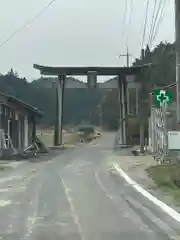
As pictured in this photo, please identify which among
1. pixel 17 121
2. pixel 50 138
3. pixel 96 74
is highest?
pixel 96 74

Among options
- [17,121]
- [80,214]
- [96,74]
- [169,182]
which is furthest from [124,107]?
[80,214]

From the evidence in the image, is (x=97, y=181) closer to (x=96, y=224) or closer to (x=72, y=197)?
(x=72, y=197)

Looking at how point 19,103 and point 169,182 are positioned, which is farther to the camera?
point 19,103

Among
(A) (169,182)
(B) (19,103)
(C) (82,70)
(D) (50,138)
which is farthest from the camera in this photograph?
(D) (50,138)

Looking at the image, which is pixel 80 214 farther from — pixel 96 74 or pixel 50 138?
pixel 50 138

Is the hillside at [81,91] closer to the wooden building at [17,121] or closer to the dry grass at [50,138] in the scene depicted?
the dry grass at [50,138]

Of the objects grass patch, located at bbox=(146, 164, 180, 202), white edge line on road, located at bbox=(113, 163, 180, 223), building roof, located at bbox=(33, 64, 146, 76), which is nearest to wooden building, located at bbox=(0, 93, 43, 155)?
building roof, located at bbox=(33, 64, 146, 76)

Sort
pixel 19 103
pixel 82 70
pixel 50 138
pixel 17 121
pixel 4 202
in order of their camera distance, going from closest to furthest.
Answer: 1. pixel 4 202
2. pixel 19 103
3. pixel 17 121
4. pixel 82 70
5. pixel 50 138

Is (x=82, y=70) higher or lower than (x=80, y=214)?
higher

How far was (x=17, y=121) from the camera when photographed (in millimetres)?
54938

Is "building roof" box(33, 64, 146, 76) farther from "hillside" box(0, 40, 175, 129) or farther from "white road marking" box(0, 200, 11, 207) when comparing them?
"white road marking" box(0, 200, 11, 207)

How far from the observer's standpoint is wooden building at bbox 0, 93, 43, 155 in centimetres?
4816

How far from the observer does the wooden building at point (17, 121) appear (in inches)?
1896

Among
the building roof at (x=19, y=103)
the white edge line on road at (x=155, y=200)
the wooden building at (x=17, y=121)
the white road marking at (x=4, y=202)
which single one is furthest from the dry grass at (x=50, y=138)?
the white road marking at (x=4, y=202)
